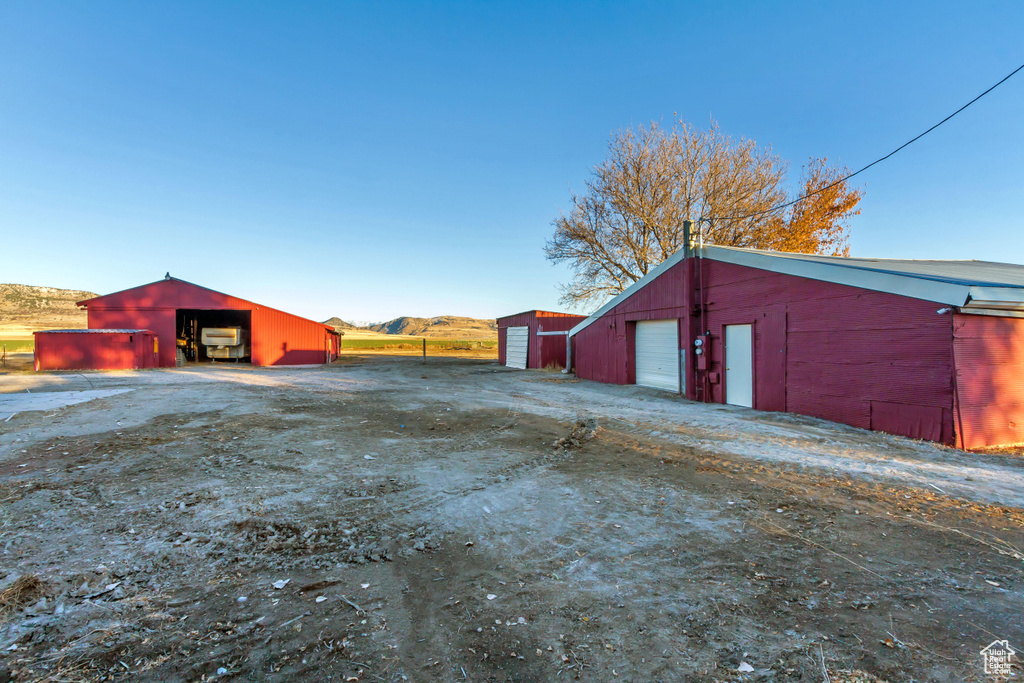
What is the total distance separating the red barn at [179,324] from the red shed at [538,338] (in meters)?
12.9

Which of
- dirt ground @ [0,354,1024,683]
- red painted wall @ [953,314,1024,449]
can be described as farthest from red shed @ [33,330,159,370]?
red painted wall @ [953,314,1024,449]

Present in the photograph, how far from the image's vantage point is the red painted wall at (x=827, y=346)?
7.05m

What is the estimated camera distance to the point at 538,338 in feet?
80.9

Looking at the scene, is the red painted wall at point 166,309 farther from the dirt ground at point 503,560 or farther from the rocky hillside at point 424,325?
the rocky hillside at point 424,325

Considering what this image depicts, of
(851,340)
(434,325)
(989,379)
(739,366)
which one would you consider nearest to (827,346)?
(851,340)

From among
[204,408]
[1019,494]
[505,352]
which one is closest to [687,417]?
[1019,494]

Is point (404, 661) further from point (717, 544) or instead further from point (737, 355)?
point (737, 355)

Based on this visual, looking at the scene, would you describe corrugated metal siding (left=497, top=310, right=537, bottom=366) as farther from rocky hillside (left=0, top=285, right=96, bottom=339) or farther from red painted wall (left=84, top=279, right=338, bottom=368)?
rocky hillside (left=0, top=285, right=96, bottom=339)

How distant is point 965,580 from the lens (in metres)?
3.00

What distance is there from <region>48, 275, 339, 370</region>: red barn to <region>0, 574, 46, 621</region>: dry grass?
2426 cm

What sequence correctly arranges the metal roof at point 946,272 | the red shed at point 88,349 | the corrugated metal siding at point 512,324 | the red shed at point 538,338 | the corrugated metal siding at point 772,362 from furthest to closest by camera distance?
the corrugated metal siding at point 512,324 → the red shed at point 538,338 → the red shed at point 88,349 → the corrugated metal siding at point 772,362 → the metal roof at point 946,272

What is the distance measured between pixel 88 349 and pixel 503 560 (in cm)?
2660

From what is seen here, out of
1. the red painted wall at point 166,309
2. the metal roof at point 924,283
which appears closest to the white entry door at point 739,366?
the metal roof at point 924,283

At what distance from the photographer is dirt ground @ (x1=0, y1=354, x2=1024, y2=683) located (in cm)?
228
